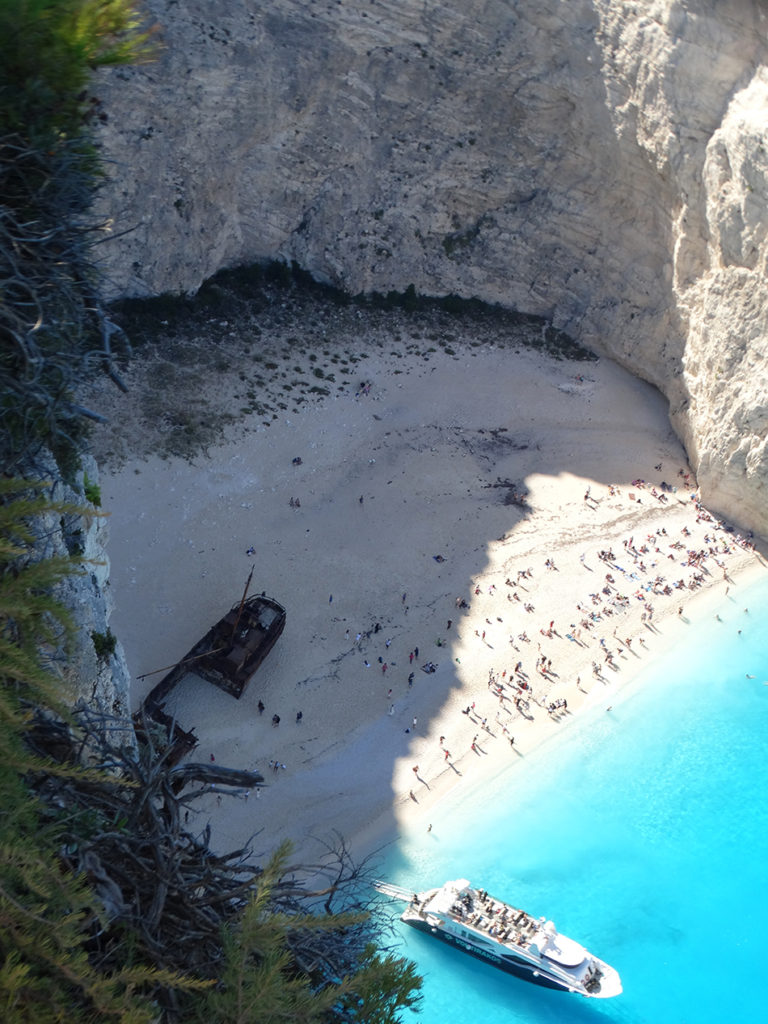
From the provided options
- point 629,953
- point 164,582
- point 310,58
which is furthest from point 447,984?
point 310,58

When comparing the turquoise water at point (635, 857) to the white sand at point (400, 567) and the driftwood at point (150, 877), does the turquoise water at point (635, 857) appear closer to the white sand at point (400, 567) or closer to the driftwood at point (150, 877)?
the white sand at point (400, 567)

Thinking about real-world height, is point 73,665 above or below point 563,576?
above

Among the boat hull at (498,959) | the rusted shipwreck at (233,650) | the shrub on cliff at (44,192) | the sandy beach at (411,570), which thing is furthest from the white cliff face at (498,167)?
the shrub on cliff at (44,192)

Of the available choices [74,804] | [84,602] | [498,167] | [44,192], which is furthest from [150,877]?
[498,167]

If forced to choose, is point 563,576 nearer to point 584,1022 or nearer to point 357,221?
point 584,1022

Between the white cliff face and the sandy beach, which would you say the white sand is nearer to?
the sandy beach

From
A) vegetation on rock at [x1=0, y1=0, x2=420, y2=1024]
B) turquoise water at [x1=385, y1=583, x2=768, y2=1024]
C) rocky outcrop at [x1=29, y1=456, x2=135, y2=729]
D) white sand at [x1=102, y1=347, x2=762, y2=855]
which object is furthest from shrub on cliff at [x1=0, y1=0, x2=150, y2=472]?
turquoise water at [x1=385, y1=583, x2=768, y2=1024]

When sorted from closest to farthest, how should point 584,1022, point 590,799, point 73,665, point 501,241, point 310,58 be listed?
point 73,665 < point 584,1022 < point 590,799 < point 310,58 < point 501,241
